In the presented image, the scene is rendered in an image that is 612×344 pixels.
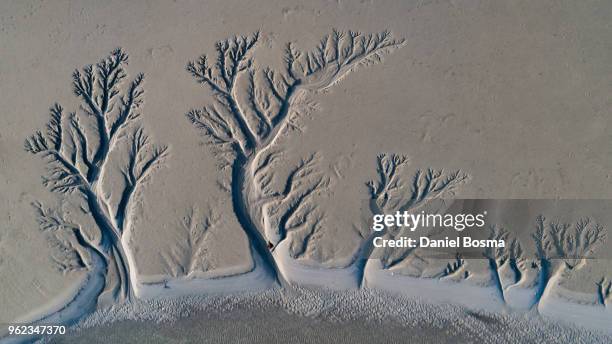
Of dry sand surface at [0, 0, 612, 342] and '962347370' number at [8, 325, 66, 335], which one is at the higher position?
Result: dry sand surface at [0, 0, 612, 342]

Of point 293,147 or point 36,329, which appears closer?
point 36,329

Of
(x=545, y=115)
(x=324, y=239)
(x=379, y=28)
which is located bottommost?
A: (x=324, y=239)

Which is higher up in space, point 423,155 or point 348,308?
point 423,155

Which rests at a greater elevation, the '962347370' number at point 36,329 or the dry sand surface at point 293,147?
the dry sand surface at point 293,147

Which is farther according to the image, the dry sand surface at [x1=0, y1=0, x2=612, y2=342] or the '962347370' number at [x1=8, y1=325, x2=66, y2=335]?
the dry sand surface at [x1=0, y1=0, x2=612, y2=342]

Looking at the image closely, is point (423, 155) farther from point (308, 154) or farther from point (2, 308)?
point (2, 308)

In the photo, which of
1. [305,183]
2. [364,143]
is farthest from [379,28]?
[305,183]

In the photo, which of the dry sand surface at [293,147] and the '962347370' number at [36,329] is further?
the dry sand surface at [293,147]

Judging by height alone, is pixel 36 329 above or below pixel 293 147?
below
